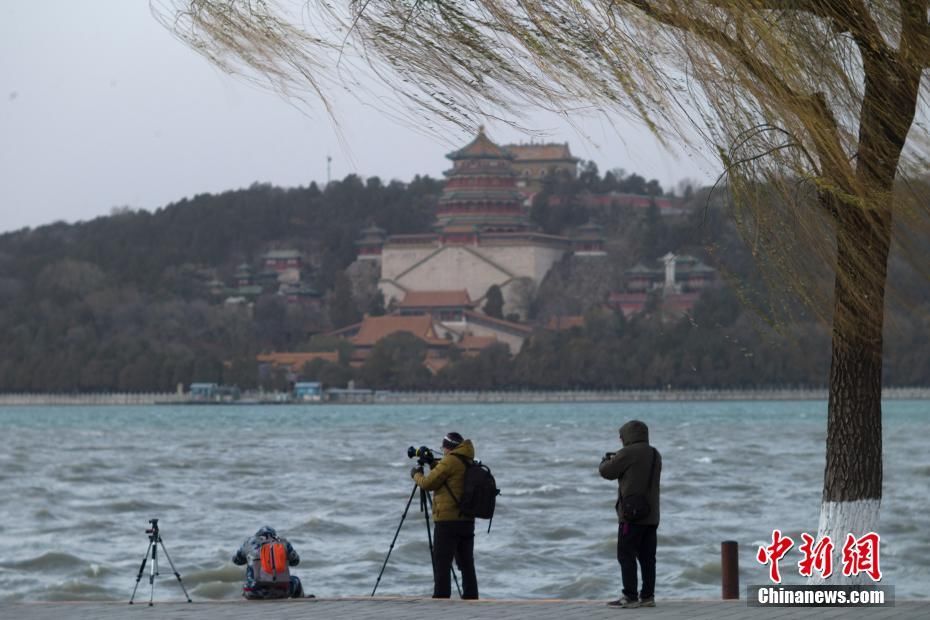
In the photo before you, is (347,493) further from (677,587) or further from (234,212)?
(234,212)

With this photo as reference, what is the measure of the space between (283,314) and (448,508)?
131 m

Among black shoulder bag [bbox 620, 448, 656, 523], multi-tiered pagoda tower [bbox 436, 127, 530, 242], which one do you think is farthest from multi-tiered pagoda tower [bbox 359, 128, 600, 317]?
black shoulder bag [bbox 620, 448, 656, 523]

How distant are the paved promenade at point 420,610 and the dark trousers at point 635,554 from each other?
0.15 m

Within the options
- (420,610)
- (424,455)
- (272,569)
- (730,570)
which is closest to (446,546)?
(424,455)

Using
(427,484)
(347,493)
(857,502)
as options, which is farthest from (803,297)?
(347,493)

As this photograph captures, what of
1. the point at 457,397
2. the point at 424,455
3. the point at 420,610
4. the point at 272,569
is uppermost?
the point at 457,397

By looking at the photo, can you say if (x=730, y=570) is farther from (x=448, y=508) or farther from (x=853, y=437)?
(x=448, y=508)

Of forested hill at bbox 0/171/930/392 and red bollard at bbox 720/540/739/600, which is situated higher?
forested hill at bbox 0/171/930/392

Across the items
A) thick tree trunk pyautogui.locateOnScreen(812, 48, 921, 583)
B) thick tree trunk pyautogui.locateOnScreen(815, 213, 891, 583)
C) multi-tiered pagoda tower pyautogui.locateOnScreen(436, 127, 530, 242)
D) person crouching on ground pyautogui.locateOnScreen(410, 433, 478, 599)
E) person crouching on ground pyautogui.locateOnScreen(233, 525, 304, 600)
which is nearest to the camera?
thick tree trunk pyautogui.locateOnScreen(812, 48, 921, 583)

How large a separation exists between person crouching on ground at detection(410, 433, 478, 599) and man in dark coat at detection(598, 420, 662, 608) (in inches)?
37.4

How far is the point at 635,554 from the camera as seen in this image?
9859mm

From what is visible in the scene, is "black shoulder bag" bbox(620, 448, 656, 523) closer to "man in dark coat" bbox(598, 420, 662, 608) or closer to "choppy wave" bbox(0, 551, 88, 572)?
"man in dark coat" bbox(598, 420, 662, 608)

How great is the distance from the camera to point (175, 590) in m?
18.1

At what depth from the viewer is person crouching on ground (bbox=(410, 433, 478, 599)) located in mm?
10336
